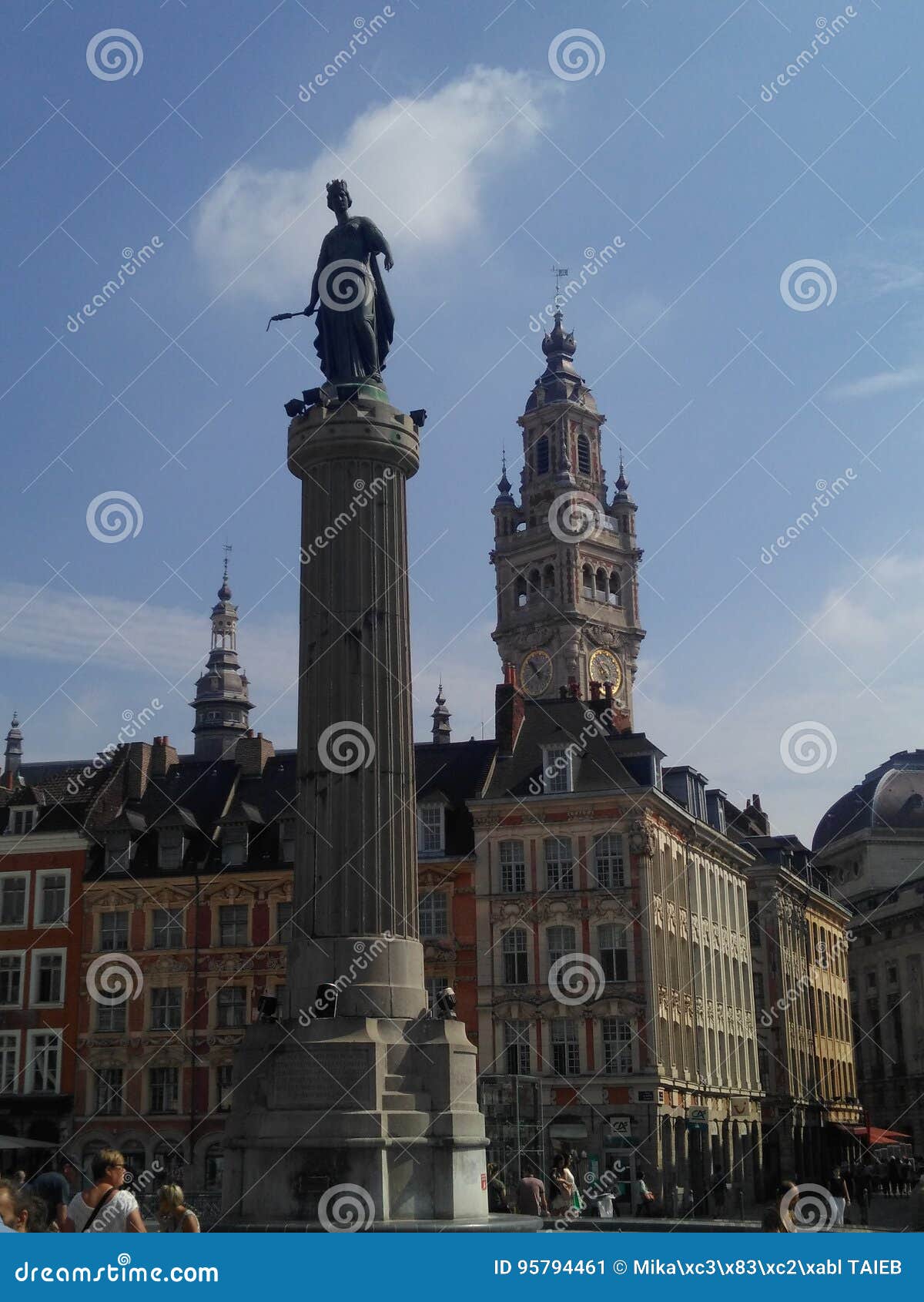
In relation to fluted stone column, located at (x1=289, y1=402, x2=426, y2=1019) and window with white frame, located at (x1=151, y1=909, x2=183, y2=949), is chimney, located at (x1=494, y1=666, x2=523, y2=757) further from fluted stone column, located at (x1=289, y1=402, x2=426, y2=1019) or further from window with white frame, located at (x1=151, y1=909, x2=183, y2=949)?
fluted stone column, located at (x1=289, y1=402, x2=426, y2=1019)

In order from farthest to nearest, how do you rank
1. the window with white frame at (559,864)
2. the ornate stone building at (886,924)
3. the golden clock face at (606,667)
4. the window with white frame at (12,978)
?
the golden clock face at (606,667) < the ornate stone building at (886,924) < the window with white frame at (12,978) < the window with white frame at (559,864)

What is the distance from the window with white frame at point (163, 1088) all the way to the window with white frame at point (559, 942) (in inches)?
494

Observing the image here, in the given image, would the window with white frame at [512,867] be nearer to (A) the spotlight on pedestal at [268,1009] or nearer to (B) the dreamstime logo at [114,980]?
(B) the dreamstime logo at [114,980]

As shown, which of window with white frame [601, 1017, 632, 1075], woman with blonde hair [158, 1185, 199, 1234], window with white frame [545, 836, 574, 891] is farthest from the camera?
window with white frame [545, 836, 574, 891]

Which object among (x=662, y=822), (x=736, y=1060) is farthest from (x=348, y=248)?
(x=736, y=1060)

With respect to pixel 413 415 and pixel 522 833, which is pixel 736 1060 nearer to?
pixel 522 833

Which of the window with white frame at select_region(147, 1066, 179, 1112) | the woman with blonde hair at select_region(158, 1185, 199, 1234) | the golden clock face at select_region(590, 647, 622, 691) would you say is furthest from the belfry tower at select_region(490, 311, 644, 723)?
the woman with blonde hair at select_region(158, 1185, 199, 1234)

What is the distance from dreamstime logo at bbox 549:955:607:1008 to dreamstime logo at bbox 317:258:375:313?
2752 centimetres

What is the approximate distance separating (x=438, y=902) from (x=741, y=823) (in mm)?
33891

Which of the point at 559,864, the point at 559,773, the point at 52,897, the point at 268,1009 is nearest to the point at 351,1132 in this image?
the point at 268,1009

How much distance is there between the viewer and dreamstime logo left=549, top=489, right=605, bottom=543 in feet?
351

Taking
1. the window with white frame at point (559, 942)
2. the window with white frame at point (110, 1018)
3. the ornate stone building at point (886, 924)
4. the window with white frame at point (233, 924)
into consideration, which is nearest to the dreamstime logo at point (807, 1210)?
the window with white frame at point (559, 942)

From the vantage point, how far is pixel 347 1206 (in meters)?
19.9

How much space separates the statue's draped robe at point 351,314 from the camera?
25172 millimetres
